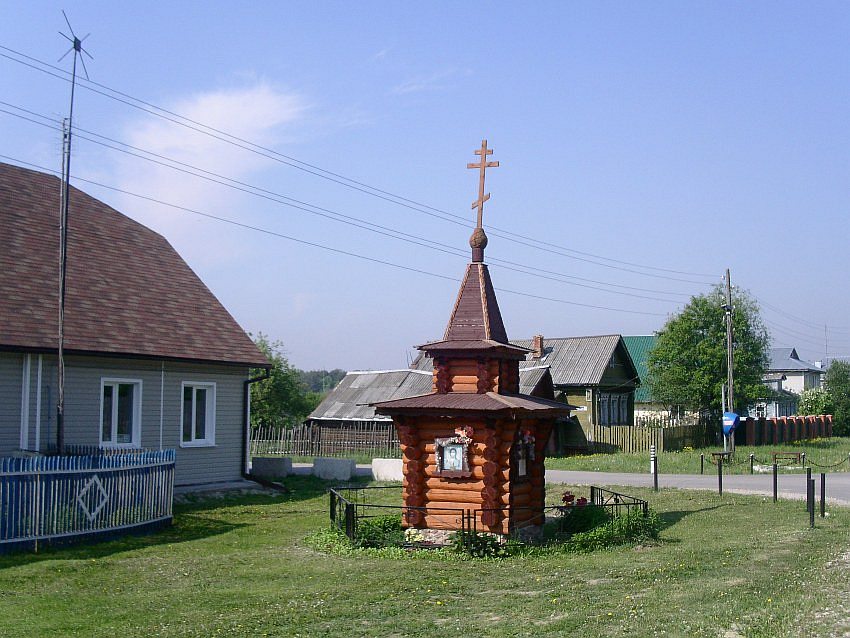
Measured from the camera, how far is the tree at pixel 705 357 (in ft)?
169

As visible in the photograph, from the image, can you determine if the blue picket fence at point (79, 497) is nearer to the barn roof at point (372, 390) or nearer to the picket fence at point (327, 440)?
the picket fence at point (327, 440)

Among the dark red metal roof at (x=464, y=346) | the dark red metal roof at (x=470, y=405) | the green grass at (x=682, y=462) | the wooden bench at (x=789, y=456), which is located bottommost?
the green grass at (x=682, y=462)

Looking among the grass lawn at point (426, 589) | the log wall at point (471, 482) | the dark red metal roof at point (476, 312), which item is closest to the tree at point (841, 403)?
the grass lawn at point (426, 589)

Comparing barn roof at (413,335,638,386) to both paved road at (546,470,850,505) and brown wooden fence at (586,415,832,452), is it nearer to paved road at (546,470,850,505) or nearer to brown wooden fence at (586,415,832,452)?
brown wooden fence at (586,415,832,452)

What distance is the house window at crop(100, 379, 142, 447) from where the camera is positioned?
2094 centimetres

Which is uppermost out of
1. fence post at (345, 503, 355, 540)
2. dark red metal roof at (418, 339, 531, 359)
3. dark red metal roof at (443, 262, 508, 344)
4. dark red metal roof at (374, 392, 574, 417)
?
dark red metal roof at (443, 262, 508, 344)

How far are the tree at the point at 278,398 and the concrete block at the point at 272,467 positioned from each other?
28380 mm

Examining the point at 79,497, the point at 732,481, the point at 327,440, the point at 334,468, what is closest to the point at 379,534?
the point at 79,497

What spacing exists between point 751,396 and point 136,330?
130 feet

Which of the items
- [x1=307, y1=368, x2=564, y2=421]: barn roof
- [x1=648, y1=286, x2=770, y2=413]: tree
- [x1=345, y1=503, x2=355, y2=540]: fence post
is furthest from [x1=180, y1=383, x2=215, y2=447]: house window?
[x1=648, y1=286, x2=770, y2=413]: tree

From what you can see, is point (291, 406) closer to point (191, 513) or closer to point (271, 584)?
point (191, 513)

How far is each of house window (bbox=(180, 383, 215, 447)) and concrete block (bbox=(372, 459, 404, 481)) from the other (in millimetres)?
6804

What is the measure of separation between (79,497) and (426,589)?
23.5ft

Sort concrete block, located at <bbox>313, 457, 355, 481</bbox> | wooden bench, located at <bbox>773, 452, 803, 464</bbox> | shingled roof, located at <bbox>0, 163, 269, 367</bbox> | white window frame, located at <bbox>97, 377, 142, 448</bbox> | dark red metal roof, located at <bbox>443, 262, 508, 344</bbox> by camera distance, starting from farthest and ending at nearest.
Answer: wooden bench, located at <bbox>773, 452, 803, 464</bbox>, concrete block, located at <bbox>313, 457, 355, 481</bbox>, white window frame, located at <bbox>97, 377, 142, 448</bbox>, shingled roof, located at <bbox>0, 163, 269, 367</bbox>, dark red metal roof, located at <bbox>443, 262, 508, 344</bbox>
